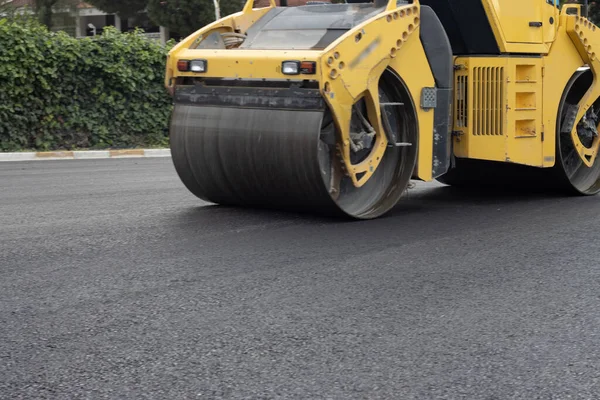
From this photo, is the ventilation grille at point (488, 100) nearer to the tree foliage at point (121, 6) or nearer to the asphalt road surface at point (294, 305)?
the asphalt road surface at point (294, 305)

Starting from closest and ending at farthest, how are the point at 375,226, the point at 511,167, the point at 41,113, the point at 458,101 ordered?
the point at 375,226, the point at 458,101, the point at 511,167, the point at 41,113

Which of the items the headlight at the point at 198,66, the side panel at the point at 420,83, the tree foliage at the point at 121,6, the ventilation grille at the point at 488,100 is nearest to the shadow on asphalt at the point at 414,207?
the side panel at the point at 420,83

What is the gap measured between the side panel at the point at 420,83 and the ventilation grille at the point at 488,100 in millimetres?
717

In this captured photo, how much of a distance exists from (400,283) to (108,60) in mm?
11578

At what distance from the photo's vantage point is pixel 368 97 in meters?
7.28

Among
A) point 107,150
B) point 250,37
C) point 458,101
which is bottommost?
point 107,150

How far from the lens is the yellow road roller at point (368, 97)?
6.95m

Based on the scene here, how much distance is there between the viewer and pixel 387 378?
147 inches

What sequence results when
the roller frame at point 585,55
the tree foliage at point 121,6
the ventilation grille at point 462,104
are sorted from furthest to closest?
the tree foliage at point 121,6
the roller frame at point 585,55
the ventilation grille at point 462,104

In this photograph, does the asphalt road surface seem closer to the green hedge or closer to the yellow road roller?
the yellow road roller

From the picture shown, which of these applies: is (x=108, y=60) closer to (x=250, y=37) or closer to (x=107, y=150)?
(x=107, y=150)

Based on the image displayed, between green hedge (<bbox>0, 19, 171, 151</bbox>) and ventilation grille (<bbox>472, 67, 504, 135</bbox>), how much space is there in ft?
28.0

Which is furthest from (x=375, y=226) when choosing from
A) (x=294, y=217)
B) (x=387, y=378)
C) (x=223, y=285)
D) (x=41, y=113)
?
(x=41, y=113)

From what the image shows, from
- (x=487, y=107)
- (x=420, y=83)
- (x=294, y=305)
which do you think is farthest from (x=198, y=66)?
(x=294, y=305)
